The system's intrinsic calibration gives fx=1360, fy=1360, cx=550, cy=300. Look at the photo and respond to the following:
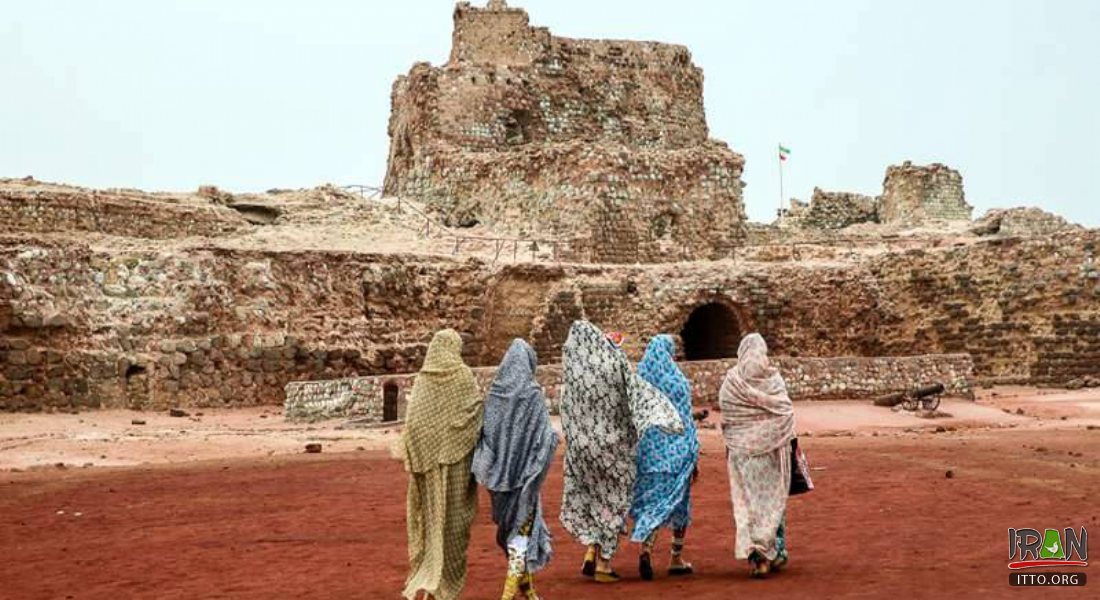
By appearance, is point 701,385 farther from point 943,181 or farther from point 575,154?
point 943,181

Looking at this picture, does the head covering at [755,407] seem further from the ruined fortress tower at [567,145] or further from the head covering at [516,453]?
Answer: the ruined fortress tower at [567,145]

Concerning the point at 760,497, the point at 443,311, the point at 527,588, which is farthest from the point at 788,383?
the point at 527,588

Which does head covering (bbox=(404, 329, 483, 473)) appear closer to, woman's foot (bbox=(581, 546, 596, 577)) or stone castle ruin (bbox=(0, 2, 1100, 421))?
woman's foot (bbox=(581, 546, 596, 577))

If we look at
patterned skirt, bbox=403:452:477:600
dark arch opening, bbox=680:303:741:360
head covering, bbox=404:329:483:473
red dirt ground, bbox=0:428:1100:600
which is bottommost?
red dirt ground, bbox=0:428:1100:600

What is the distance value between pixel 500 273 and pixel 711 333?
5.02 meters

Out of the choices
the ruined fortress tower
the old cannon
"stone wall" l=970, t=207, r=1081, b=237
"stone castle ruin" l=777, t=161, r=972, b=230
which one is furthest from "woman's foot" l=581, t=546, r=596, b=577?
"stone castle ruin" l=777, t=161, r=972, b=230

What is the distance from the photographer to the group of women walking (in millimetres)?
7340

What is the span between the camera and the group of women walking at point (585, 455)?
289 inches

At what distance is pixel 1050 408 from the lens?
20.4 metres

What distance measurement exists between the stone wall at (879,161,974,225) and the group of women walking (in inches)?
1295

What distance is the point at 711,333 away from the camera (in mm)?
27766

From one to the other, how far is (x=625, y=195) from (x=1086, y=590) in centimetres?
2242

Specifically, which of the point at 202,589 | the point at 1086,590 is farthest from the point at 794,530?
the point at 202,589

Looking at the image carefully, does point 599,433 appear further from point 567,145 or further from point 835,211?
point 835,211
